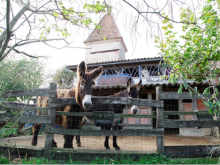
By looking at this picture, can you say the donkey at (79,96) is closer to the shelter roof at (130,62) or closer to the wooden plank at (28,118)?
the wooden plank at (28,118)

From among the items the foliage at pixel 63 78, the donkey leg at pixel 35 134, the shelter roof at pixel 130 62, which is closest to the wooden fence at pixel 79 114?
the donkey leg at pixel 35 134

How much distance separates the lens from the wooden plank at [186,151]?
122 inches

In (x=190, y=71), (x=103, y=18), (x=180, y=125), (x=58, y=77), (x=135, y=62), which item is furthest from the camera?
(x=58, y=77)

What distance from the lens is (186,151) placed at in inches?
123

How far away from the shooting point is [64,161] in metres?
2.81

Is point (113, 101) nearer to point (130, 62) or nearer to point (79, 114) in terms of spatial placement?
point (79, 114)

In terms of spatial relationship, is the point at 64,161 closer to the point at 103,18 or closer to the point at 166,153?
the point at 166,153

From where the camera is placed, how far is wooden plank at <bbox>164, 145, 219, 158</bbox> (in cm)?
309

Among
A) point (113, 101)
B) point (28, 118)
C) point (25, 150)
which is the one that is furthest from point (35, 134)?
point (113, 101)

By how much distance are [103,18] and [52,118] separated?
8.03ft

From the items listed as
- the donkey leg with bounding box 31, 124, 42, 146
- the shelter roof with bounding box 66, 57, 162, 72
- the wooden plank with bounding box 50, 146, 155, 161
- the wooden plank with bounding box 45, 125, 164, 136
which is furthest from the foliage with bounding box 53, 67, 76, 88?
the wooden plank with bounding box 50, 146, 155, 161

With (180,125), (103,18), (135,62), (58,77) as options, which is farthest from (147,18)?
(58,77)

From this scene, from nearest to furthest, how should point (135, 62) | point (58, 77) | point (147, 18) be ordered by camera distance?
point (147, 18) < point (135, 62) < point (58, 77)

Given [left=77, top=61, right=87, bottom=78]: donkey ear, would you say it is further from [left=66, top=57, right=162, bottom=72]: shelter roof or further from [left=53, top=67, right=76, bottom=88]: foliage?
[left=53, top=67, right=76, bottom=88]: foliage
